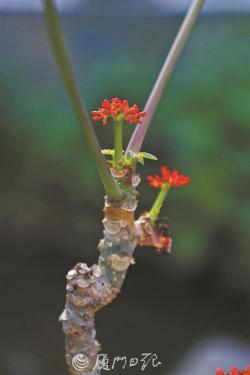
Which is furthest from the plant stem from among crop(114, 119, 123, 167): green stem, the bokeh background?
the bokeh background

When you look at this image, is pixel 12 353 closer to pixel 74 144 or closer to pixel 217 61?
pixel 74 144

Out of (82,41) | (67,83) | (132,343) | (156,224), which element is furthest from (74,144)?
(67,83)

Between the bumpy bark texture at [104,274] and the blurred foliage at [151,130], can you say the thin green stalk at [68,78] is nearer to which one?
the bumpy bark texture at [104,274]

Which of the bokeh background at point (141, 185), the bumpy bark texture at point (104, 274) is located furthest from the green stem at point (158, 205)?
the bokeh background at point (141, 185)

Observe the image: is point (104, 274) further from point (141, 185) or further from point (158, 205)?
point (141, 185)

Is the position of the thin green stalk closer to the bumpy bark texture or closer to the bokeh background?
the bumpy bark texture

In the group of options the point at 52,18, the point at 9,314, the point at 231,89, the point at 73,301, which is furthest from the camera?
the point at 9,314

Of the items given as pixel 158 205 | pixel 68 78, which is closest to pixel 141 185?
pixel 158 205
